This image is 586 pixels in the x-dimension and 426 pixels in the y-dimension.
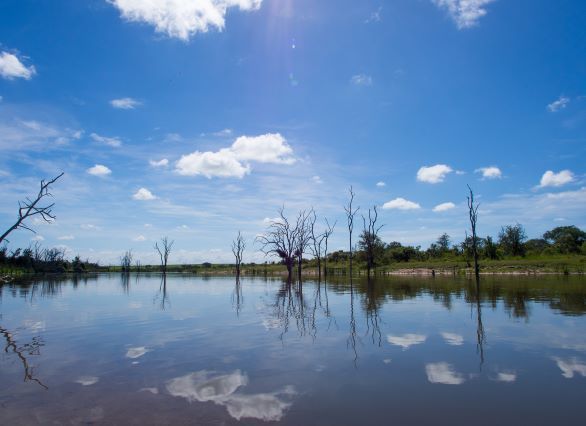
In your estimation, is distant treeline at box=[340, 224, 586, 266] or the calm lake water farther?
distant treeline at box=[340, 224, 586, 266]

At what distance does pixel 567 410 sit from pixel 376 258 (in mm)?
68597

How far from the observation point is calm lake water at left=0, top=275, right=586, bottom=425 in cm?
545

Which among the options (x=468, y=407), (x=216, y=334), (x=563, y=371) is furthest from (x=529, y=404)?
(x=216, y=334)

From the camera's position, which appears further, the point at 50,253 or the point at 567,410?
the point at 50,253

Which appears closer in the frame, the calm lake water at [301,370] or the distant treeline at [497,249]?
the calm lake water at [301,370]

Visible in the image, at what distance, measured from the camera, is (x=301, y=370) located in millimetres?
7578

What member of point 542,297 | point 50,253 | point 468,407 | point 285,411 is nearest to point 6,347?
point 285,411

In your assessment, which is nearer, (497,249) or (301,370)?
(301,370)

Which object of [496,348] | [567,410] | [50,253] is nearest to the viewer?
[567,410]

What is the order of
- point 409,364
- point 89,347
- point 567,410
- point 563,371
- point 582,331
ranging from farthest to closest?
1. point 582,331
2. point 89,347
3. point 409,364
4. point 563,371
5. point 567,410

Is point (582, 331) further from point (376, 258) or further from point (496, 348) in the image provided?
point (376, 258)

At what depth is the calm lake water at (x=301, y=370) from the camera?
5.45m

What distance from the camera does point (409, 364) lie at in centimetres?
784

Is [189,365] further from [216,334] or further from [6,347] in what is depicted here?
[6,347]
